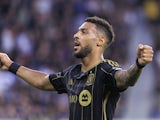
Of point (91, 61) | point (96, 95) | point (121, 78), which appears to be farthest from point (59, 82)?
point (121, 78)

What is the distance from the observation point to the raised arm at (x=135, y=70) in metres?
5.94

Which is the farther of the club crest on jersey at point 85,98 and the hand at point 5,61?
the hand at point 5,61

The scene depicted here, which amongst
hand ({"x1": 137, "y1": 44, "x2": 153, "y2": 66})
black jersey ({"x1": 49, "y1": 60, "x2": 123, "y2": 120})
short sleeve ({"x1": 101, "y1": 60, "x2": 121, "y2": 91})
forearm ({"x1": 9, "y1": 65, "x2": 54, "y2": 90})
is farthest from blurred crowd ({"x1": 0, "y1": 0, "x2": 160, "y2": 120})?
hand ({"x1": 137, "y1": 44, "x2": 153, "y2": 66})

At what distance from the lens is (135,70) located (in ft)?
20.4

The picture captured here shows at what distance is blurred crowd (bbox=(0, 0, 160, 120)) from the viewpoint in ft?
39.8

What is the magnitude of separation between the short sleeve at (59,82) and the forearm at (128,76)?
98cm

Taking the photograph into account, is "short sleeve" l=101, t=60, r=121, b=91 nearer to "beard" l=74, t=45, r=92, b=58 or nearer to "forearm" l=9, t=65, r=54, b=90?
"beard" l=74, t=45, r=92, b=58

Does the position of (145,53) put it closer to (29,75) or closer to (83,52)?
(83,52)

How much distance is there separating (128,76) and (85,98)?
642mm

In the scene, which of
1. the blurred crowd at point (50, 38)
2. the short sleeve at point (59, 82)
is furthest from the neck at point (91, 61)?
the blurred crowd at point (50, 38)

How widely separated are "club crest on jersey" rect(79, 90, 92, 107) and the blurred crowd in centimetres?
466

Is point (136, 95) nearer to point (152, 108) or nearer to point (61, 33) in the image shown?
point (152, 108)

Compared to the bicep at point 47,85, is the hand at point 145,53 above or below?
below

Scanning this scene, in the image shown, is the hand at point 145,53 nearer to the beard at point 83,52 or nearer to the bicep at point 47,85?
the beard at point 83,52
